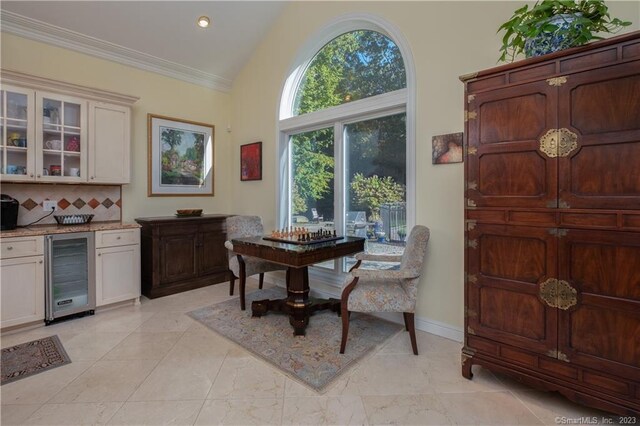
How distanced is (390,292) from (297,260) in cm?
82

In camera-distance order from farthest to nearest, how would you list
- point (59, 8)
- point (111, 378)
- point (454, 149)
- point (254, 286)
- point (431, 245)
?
point (254, 286), point (59, 8), point (431, 245), point (454, 149), point (111, 378)

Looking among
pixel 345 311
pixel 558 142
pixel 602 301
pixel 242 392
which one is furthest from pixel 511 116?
pixel 242 392

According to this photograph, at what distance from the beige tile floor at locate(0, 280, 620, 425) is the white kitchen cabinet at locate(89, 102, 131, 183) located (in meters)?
1.86

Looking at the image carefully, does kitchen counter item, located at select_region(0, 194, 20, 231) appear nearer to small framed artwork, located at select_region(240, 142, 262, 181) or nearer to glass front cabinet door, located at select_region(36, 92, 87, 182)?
glass front cabinet door, located at select_region(36, 92, 87, 182)

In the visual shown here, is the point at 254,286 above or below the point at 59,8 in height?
below

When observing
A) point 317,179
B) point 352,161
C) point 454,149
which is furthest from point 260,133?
point 454,149

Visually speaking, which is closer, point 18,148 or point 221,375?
point 221,375

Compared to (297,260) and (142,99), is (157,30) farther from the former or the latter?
(297,260)

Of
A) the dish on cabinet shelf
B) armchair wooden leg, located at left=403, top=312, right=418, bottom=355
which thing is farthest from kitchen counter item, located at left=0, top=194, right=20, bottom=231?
armchair wooden leg, located at left=403, top=312, right=418, bottom=355

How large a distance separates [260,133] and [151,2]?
199cm

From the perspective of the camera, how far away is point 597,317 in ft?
5.53

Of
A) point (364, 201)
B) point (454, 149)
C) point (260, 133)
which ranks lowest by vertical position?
point (364, 201)

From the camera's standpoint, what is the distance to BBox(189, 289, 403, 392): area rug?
7.52ft

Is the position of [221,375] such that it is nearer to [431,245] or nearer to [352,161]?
[431,245]
